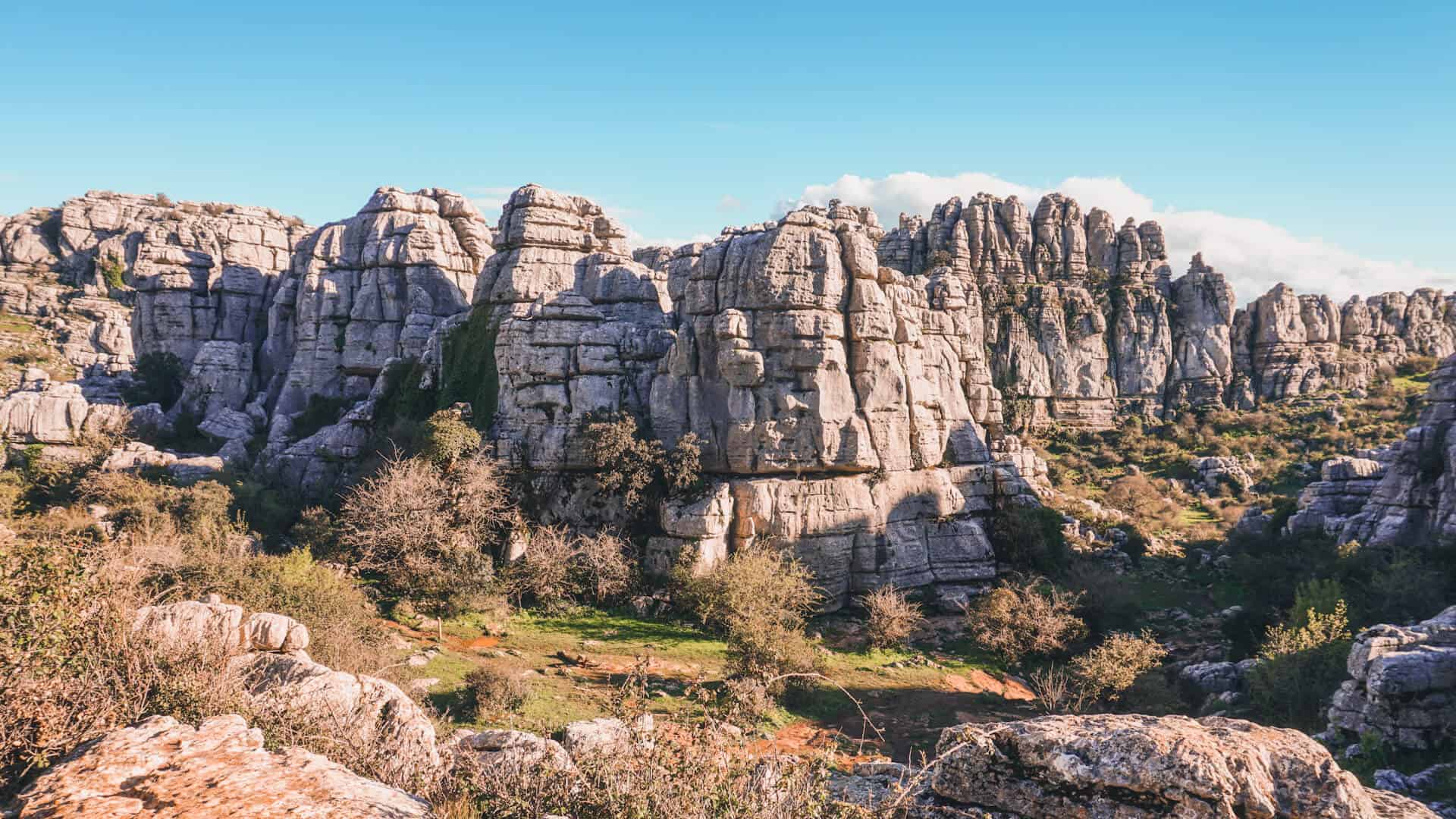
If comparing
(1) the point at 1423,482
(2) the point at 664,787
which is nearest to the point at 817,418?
(2) the point at 664,787

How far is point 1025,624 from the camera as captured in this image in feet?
77.7

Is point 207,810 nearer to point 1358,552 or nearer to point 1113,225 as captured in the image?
point 1358,552

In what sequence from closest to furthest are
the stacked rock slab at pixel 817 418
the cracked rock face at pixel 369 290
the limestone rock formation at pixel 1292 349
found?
the stacked rock slab at pixel 817 418 → the cracked rock face at pixel 369 290 → the limestone rock formation at pixel 1292 349

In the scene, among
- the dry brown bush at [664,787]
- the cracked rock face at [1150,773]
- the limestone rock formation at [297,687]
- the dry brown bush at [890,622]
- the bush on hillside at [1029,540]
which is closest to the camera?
the cracked rock face at [1150,773]

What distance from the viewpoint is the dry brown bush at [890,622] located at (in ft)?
78.8

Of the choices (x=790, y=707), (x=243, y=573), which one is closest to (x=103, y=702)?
(x=243, y=573)

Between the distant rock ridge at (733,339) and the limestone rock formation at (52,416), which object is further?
the limestone rock formation at (52,416)

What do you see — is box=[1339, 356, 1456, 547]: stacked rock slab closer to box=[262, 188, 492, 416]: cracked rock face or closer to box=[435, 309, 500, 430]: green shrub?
box=[435, 309, 500, 430]: green shrub

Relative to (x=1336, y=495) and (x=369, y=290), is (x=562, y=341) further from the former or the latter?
(x=1336, y=495)

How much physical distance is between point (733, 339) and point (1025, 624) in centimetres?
1420

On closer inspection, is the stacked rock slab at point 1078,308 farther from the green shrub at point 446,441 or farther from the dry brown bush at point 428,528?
the dry brown bush at point 428,528

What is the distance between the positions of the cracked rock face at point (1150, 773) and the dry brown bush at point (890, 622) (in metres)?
18.0

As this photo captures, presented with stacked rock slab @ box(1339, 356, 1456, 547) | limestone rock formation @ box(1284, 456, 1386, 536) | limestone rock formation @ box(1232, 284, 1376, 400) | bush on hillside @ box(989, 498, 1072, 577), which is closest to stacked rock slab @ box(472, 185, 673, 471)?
bush on hillside @ box(989, 498, 1072, 577)

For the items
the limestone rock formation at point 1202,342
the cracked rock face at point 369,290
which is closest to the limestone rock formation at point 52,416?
the cracked rock face at point 369,290
